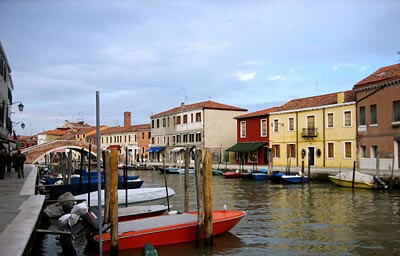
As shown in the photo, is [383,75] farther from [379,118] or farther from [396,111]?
[396,111]

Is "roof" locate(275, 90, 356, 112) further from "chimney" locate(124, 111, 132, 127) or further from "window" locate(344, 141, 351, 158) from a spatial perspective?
"chimney" locate(124, 111, 132, 127)

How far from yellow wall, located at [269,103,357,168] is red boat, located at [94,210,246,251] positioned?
2345 cm

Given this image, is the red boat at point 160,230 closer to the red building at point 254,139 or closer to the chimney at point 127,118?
the red building at point 254,139

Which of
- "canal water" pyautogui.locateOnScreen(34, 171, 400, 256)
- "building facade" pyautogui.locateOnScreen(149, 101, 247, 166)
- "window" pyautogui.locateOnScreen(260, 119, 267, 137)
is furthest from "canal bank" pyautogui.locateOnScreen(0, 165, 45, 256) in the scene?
"building facade" pyautogui.locateOnScreen(149, 101, 247, 166)

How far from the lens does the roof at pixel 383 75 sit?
29.4 meters

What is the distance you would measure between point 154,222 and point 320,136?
26.4 meters

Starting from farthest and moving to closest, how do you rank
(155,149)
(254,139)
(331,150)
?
(155,149) → (254,139) → (331,150)

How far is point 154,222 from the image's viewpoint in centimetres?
1152

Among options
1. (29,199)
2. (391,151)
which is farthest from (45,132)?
(29,199)

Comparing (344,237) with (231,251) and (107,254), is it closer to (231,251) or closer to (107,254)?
(231,251)

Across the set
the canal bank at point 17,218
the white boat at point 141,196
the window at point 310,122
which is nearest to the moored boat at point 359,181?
the window at point 310,122

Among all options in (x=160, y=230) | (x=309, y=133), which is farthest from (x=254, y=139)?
(x=160, y=230)

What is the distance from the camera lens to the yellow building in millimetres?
33531

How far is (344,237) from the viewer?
12375 millimetres
